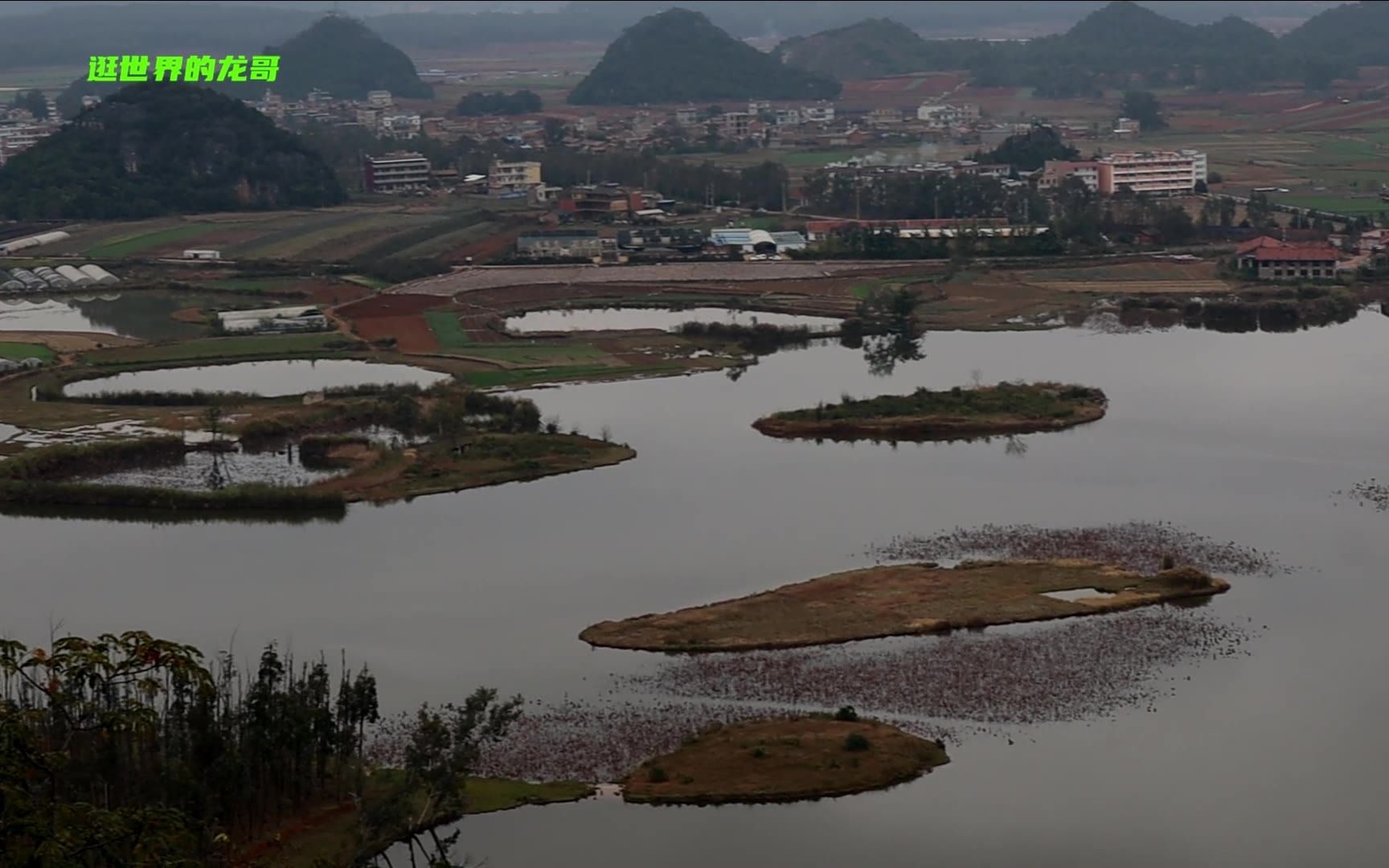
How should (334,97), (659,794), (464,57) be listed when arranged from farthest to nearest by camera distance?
(464,57) → (334,97) → (659,794)

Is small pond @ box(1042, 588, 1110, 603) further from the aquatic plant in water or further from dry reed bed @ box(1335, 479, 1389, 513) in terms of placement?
dry reed bed @ box(1335, 479, 1389, 513)

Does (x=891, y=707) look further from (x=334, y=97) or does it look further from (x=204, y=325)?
(x=334, y=97)

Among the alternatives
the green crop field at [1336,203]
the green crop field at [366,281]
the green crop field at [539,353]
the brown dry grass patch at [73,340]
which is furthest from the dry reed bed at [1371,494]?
the green crop field at [1336,203]

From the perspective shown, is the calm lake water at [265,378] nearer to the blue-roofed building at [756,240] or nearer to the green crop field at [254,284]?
the green crop field at [254,284]

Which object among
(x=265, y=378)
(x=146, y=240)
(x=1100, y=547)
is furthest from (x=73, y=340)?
(x=1100, y=547)

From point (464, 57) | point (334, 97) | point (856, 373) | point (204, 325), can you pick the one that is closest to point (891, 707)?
point (856, 373)

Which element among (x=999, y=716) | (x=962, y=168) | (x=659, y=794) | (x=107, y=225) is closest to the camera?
(x=659, y=794)

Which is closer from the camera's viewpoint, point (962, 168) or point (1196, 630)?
point (1196, 630)
